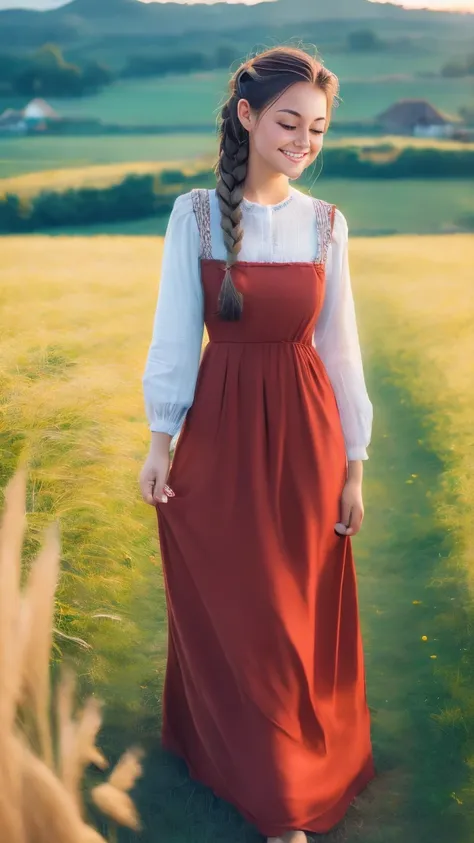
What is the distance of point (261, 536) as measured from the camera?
61.6 inches

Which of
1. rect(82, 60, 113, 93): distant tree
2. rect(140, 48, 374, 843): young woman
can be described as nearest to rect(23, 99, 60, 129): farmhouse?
rect(82, 60, 113, 93): distant tree

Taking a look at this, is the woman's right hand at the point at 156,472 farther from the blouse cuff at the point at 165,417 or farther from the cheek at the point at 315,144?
the cheek at the point at 315,144

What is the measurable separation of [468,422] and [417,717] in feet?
4.57

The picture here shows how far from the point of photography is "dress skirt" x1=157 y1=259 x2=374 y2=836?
1.55 m

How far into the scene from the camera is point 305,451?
1588 mm

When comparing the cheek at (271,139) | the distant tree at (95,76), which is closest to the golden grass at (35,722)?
the cheek at (271,139)

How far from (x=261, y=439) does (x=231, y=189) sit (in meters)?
0.40

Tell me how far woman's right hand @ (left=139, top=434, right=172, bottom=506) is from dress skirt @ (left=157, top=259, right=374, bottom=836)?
0.11 ft

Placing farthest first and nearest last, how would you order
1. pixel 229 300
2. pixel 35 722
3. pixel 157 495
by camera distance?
pixel 157 495
pixel 229 300
pixel 35 722

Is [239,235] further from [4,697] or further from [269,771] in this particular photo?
[4,697]

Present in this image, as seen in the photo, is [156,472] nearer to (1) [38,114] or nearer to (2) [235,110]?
(2) [235,110]

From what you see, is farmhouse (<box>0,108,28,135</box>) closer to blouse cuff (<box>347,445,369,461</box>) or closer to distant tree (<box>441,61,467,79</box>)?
distant tree (<box>441,61,467,79</box>)

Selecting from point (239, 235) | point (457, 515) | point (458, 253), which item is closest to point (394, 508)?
point (457, 515)

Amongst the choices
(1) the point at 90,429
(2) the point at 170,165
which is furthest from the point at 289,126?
(2) the point at 170,165
